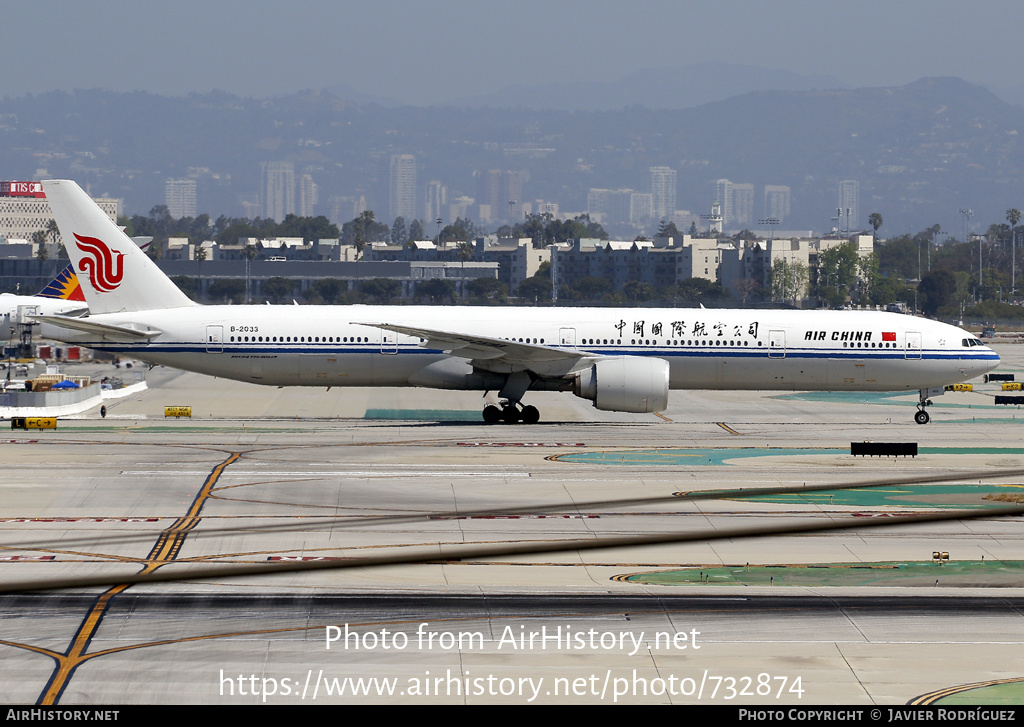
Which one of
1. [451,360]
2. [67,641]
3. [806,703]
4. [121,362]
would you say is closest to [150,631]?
[67,641]

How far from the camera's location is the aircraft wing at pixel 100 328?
41344 millimetres

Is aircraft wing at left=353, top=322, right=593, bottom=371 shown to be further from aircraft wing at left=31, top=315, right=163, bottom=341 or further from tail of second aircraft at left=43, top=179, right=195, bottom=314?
tail of second aircraft at left=43, top=179, right=195, bottom=314

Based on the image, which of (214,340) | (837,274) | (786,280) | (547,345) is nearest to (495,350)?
(547,345)

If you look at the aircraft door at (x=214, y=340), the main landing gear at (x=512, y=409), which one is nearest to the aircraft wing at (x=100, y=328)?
the aircraft door at (x=214, y=340)

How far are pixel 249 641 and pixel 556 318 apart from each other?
1108 inches

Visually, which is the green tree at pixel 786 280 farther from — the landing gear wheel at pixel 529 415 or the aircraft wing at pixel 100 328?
the aircraft wing at pixel 100 328

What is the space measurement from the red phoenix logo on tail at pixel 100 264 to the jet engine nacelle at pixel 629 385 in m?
18.6

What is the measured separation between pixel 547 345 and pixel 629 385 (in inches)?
153

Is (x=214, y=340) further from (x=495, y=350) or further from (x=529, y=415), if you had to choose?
(x=529, y=415)

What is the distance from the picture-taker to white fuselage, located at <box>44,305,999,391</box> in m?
43.1

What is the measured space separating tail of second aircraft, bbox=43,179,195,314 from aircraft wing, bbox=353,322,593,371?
9.58 meters

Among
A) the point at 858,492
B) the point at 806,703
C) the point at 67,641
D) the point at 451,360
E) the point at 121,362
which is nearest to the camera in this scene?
the point at 806,703

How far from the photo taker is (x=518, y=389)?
4334 centimetres

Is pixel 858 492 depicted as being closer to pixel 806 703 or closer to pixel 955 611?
pixel 955 611
